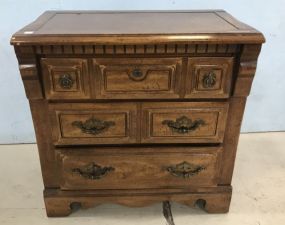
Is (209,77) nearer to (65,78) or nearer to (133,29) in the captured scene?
(133,29)

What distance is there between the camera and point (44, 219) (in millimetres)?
1395

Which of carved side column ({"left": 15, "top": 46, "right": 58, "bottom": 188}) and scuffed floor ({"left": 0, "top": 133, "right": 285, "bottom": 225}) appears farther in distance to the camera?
scuffed floor ({"left": 0, "top": 133, "right": 285, "bottom": 225})

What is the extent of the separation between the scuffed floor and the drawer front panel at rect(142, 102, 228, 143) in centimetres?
39

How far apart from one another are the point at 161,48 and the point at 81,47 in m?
0.27

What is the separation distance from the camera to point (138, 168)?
1.30 metres

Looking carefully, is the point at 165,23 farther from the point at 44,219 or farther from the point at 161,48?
the point at 44,219

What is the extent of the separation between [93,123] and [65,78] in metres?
0.21

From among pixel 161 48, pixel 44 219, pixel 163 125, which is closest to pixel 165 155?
pixel 163 125

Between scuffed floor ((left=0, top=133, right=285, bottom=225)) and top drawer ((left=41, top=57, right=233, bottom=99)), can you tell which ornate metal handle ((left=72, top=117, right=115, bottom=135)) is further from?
scuffed floor ((left=0, top=133, right=285, bottom=225))

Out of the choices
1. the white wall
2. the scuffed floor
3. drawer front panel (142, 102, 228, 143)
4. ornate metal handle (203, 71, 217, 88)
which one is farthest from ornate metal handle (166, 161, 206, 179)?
the white wall

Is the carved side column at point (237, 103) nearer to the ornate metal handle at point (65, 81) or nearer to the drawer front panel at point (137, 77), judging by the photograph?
the drawer front panel at point (137, 77)

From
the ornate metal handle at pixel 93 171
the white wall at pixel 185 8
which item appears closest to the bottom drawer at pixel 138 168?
the ornate metal handle at pixel 93 171

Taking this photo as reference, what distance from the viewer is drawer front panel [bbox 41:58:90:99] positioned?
110 centimetres

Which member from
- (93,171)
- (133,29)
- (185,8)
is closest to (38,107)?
(93,171)
